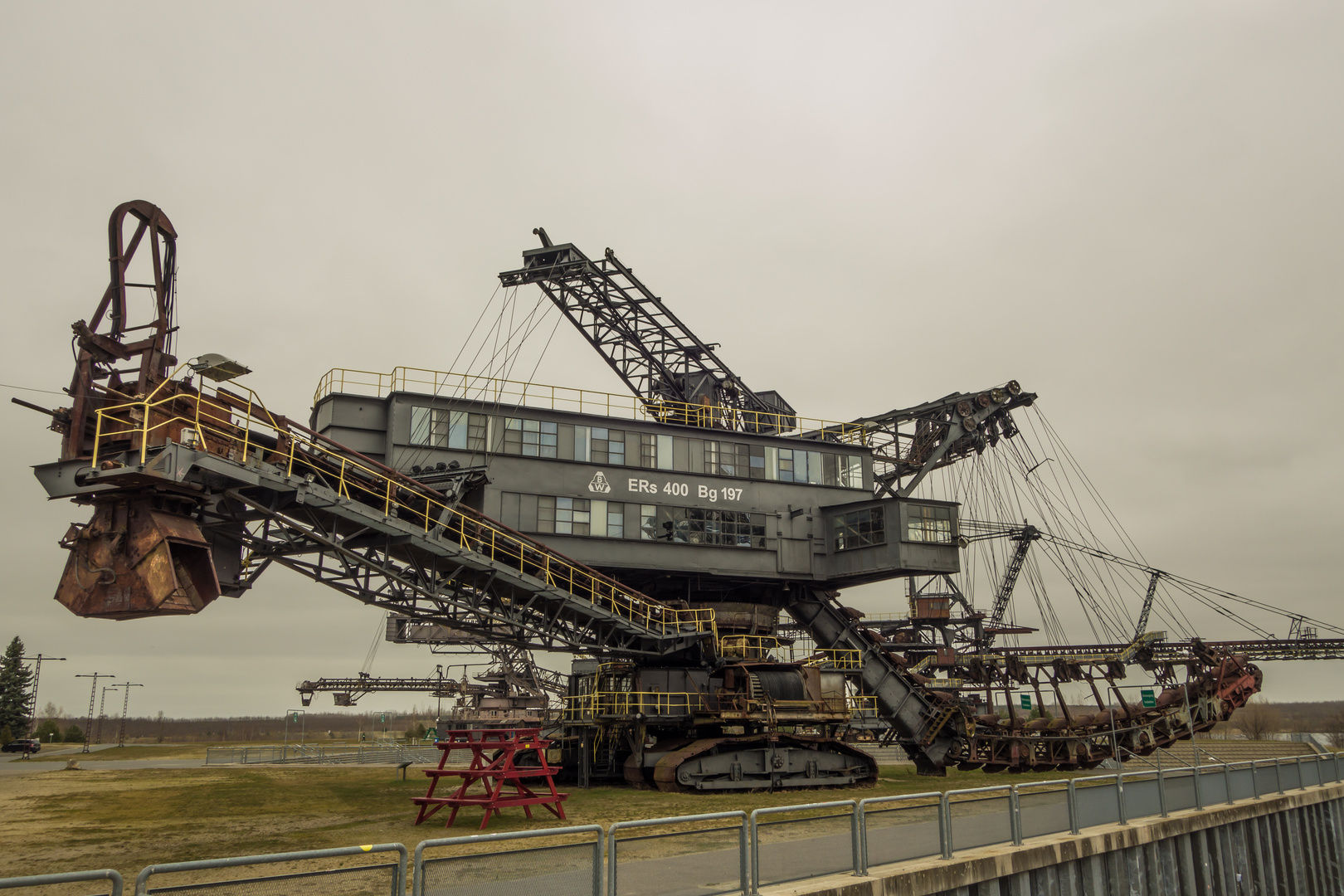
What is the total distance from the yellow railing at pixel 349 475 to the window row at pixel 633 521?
1.72 m

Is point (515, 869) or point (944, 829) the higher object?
point (515, 869)

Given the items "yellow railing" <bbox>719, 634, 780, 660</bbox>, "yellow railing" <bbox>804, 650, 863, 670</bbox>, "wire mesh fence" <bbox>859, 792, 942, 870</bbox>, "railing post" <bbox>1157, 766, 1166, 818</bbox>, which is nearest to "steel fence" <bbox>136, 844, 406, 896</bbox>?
"wire mesh fence" <bbox>859, 792, 942, 870</bbox>

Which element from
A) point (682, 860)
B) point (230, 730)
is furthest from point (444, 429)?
point (230, 730)

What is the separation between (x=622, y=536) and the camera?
94.0 ft

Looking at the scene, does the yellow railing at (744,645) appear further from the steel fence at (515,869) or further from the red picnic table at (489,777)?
the steel fence at (515,869)

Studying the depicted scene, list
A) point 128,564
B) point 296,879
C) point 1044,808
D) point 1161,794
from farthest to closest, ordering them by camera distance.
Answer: point 1161,794 → point 128,564 → point 1044,808 → point 296,879

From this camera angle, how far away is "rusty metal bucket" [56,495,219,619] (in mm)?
16969

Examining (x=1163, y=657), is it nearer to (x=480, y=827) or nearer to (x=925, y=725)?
(x=925, y=725)

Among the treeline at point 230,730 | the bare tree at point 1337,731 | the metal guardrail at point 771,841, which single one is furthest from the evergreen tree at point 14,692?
the bare tree at point 1337,731

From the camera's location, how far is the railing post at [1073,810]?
623 inches

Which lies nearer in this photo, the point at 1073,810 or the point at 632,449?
the point at 1073,810

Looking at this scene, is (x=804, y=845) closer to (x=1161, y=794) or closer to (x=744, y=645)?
(x=1161, y=794)

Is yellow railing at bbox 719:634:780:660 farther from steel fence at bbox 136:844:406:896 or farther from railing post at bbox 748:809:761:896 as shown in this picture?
steel fence at bbox 136:844:406:896

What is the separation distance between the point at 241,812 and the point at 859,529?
1966cm
